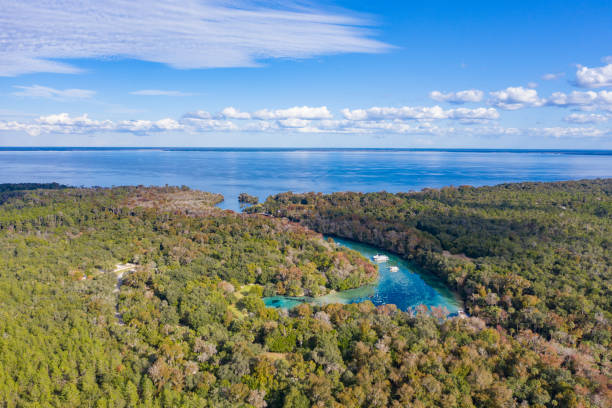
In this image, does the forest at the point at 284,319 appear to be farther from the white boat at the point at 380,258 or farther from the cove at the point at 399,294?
the white boat at the point at 380,258

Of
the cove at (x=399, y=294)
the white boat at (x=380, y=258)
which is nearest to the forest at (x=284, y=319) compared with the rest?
the cove at (x=399, y=294)

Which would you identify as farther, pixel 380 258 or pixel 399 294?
pixel 380 258

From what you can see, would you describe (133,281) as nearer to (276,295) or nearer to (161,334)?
(161,334)

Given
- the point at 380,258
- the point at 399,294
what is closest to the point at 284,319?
the point at 399,294

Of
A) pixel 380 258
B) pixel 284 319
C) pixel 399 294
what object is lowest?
pixel 399 294

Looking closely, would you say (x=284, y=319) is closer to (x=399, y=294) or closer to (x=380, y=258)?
(x=399, y=294)

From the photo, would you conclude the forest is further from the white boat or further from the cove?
the white boat

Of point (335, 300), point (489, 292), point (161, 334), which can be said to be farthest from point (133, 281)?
point (489, 292)
